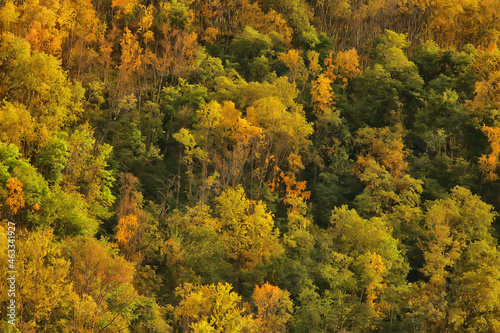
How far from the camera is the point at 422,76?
77.8m

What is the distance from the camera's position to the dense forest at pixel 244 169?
50062 millimetres

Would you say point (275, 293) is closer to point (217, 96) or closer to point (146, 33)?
point (217, 96)

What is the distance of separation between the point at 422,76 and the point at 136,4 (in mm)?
30277

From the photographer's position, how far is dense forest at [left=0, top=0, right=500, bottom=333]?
50062 mm

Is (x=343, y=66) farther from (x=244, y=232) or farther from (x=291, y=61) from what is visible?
(x=244, y=232)

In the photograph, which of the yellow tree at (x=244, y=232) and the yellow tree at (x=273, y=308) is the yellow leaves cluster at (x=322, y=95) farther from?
the yellow tree at (x=273, y=308)

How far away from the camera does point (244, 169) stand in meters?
67.9

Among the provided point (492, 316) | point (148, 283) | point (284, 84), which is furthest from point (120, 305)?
point (284, 84)

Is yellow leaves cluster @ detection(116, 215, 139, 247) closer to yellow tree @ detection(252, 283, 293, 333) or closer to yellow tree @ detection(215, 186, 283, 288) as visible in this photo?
yellow tree @ detection(215, 186, 283, 288)

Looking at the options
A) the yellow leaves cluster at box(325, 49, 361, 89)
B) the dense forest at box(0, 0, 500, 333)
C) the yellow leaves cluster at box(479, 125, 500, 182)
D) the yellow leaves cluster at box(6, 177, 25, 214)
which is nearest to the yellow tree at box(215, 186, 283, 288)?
the dense forest at box(0, 0, 500, 333)

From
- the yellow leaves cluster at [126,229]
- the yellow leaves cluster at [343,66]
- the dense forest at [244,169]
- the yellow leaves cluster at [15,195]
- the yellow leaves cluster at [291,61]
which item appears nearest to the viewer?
the yellow leaves cluster at [15,195]

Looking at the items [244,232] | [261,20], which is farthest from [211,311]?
[261,20]

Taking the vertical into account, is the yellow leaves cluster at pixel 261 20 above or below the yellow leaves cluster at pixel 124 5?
below

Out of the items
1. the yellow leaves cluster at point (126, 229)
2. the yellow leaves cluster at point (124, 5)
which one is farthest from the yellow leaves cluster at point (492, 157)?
the yellow leaves cluster at point (124, 5)
